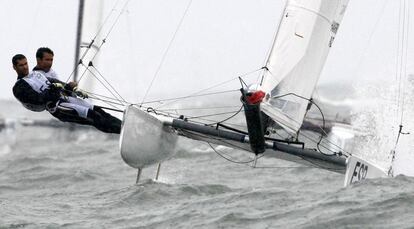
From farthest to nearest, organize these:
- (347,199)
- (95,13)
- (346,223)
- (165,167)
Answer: (95,13), (165,167), (347,199), (346,223)

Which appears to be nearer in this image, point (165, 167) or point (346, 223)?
point (346, 223)

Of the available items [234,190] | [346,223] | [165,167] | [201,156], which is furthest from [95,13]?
[346,223]

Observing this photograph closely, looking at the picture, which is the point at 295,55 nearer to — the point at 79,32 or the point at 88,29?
the point at 88,29

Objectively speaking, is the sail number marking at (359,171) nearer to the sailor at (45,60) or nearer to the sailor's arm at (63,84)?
the sailor's arm at (63,84)

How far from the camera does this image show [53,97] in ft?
24.9

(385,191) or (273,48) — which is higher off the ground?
(273,48)

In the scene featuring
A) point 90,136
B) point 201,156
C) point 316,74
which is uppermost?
point 316,74

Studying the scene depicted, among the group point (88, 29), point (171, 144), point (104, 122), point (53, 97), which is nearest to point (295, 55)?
point (171, 144)

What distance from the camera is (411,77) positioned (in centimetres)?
1558

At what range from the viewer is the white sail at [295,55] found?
8039 millimetres

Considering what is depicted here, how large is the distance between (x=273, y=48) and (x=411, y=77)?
26.0 feet

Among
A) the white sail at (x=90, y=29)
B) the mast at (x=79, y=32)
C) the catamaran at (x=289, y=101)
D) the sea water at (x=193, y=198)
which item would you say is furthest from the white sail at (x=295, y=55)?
the mast at (x=79, y=32)

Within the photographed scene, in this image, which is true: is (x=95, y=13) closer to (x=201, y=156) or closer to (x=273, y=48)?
(x=201, y=156)

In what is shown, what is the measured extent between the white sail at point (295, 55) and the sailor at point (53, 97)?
1372mm
